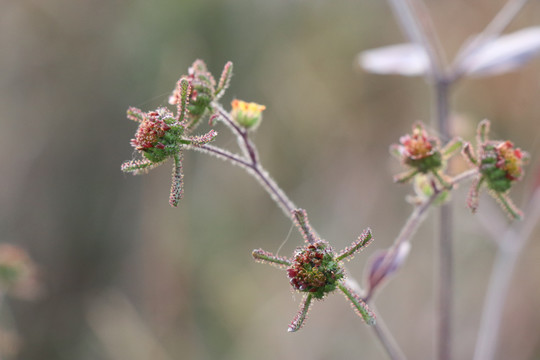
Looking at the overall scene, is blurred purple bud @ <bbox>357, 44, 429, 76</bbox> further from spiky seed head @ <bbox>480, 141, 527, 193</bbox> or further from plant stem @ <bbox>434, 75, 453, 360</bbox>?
spiky seed head @ <bbox>480, 141, 527, 193</bbox>

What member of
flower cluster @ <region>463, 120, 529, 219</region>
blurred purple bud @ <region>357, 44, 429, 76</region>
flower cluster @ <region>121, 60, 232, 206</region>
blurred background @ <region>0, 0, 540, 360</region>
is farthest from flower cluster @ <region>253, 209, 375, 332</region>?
blurred background @ <region>0, 0, 540, 360</region>

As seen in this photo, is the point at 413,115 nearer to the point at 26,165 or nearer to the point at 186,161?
the point at 186,161

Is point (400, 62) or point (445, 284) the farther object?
point (400, 62)

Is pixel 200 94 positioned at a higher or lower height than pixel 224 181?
lower

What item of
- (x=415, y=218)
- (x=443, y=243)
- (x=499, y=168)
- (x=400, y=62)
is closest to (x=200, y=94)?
(x=415, y=218)

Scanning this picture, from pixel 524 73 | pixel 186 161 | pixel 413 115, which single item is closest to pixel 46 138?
pixel 186 161

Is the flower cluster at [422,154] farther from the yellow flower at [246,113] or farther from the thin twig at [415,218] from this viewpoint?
the yellow flower at [246,113]

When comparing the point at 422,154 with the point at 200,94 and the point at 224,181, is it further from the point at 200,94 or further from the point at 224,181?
the point at 224,181
